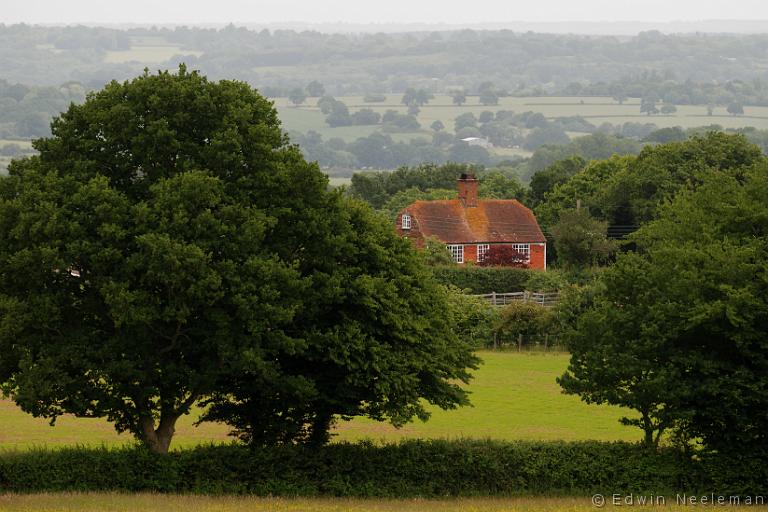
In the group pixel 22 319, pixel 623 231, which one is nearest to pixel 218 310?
pixel 22 319

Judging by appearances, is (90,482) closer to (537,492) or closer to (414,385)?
(414,385)

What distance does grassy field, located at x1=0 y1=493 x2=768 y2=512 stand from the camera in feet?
94.9

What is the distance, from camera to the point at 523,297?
7969cm

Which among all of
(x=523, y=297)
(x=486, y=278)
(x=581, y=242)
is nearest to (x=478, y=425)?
(x=523, y=297)

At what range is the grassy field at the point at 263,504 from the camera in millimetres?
28938

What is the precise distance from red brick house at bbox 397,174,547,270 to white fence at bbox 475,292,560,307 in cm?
1422

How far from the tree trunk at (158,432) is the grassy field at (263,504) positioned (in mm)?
3109

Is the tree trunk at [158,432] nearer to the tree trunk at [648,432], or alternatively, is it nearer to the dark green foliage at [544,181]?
the tree trunk at [648,432]

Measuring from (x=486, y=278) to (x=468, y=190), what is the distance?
1860 centimetres

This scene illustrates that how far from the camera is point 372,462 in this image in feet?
110

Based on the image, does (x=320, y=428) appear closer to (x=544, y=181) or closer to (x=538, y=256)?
(x=538, y=256)

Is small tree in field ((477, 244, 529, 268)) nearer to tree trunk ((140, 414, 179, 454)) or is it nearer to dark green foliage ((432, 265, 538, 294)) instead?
dark green foliage ((432, 265, 538, 294))

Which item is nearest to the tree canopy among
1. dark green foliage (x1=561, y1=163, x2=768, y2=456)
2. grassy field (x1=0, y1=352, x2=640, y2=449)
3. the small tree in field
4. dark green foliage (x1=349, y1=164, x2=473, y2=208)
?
dark green foliage (x1=561, y1=163, x2=768, y2=456)

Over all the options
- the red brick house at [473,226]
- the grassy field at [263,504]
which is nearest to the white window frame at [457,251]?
the red brick house at [473,226]
